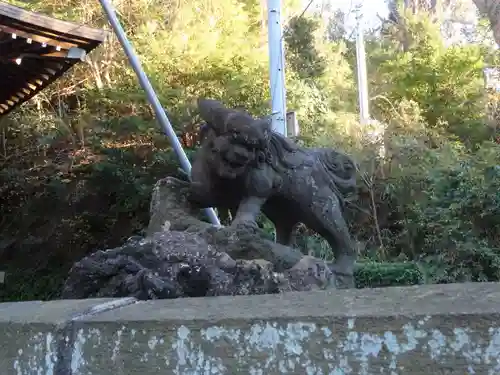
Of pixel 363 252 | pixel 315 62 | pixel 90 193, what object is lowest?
pixel 363 252

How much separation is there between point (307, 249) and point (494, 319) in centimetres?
624

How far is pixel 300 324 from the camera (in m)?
0.91

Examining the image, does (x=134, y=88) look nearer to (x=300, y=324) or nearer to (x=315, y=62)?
(x=315, y=62)

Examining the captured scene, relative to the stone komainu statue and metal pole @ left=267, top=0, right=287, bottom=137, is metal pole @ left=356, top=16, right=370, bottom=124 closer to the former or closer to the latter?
metal pole @ left=267, top=0, right=287, bottom=137

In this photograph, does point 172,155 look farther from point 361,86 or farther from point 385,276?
point 361,86

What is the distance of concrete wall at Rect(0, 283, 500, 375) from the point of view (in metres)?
0.83

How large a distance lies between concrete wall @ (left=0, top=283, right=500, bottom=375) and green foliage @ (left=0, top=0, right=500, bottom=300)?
5.43 metres

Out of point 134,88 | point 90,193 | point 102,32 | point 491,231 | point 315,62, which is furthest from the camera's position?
point 315,62

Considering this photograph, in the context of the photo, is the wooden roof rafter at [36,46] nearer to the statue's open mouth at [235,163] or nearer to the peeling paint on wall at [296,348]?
the statue's open mouth at [235,163]

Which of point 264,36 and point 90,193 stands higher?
point 264,36

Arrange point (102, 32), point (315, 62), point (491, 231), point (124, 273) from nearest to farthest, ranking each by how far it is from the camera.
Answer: point (124, 273) < point (102, 32) < point (491, 231) < point (315, 62)

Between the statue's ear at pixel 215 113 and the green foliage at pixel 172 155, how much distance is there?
151 inches

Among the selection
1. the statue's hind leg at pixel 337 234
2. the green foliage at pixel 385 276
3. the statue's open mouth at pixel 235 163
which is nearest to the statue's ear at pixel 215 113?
the statue's open mouth at pixel 235 163

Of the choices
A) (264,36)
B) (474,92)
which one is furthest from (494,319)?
(474,92)
